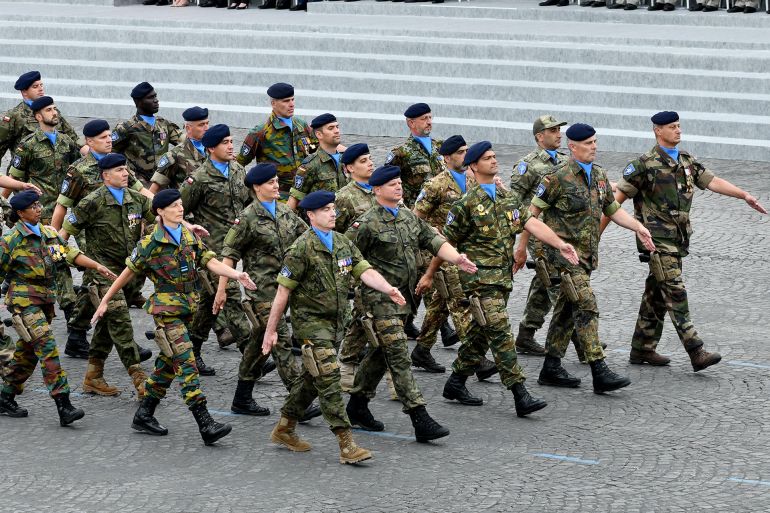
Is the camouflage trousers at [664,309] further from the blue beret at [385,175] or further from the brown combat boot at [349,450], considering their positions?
the brown combat boot at [349,450]

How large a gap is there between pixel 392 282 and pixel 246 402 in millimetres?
1418

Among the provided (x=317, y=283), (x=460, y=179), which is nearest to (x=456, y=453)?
(x=317, y=283)

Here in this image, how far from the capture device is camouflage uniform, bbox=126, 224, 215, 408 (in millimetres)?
10375

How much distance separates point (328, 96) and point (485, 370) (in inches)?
464

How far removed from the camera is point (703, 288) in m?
14.4

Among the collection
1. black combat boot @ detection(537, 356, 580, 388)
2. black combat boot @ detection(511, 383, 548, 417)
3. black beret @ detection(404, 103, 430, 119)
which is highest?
black beret @ detection(404, 103, 430, 119)

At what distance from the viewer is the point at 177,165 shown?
13.3 m

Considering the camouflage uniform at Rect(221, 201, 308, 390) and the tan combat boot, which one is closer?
the tan combat boot

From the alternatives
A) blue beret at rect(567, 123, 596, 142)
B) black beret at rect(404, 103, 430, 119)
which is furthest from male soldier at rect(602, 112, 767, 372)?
black beret at rect(404, 103, 430, 119)

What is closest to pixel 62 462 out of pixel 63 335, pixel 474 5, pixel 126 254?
pixel 126 254

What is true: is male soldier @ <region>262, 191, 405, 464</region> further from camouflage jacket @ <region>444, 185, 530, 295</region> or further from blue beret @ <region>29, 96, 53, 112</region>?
blue beret @ <region>29, 96, 53, 112</region>

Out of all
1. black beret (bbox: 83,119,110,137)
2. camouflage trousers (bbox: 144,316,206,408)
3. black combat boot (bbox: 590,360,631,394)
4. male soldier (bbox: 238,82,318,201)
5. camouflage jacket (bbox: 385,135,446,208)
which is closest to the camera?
camouflage trousers (bbox: 144,316,206,408)

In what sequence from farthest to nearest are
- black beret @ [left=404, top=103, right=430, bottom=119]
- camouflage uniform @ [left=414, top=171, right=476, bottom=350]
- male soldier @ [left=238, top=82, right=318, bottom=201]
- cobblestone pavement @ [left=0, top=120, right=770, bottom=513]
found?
male soldier @ [left=238, top=82, right=318, bottom=201], black beret @ [left=404, top=103, right=430, bottom=119], camouflage uniform @ [left=414, top=171, right=476, bottom=350], cobblestone pavement @ [left=0, top=120, right=770, bottom=513]

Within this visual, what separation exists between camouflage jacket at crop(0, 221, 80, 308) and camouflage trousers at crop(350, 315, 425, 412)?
8.12 feet
